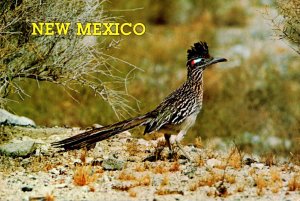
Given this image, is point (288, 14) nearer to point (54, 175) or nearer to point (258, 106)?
point (54, 175)

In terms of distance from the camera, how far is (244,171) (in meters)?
10.2

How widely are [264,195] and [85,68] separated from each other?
345 centimetres

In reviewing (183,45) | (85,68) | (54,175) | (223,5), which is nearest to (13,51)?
(85,68)

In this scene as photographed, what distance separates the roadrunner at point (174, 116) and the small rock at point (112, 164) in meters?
0.28

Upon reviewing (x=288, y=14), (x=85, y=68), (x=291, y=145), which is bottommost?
(x=291, y=145)

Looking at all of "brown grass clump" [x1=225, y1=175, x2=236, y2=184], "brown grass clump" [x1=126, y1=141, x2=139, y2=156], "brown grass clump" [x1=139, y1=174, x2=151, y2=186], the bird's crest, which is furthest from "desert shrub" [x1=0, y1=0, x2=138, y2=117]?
"brown grass clump" [x1=225, y1=175, x2=236, y2=184]

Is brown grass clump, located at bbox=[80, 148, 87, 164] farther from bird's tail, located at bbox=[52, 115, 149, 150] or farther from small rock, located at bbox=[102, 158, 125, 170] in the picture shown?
bird's tail, located at bbox=[52, 115, 149, 150]

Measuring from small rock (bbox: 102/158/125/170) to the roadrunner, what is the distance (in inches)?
11.0

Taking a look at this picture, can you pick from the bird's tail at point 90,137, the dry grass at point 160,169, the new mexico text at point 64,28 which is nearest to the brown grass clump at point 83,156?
the bird's tail at point 90,137

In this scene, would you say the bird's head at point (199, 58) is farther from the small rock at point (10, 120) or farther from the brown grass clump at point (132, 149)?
the small rock at point (10, 120)

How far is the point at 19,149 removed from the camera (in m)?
10.7

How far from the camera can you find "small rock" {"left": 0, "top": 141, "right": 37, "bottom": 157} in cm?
1070

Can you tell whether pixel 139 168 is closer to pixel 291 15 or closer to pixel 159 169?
pixel 159 169

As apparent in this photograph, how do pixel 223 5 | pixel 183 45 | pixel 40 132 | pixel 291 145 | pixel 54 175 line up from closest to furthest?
pixel 54 175, pixel 40 132, pixel 291 145, pixel 183 45, pixel 223 5
